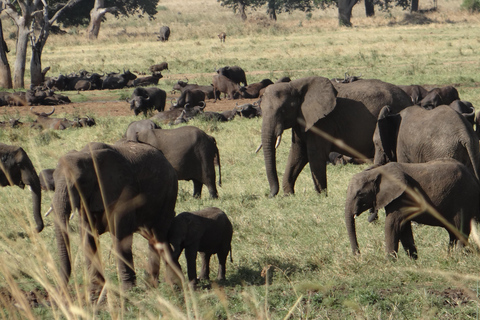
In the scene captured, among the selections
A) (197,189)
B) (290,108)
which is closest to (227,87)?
(197,189)

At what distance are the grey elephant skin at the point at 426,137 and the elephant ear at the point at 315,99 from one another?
122 centimetres

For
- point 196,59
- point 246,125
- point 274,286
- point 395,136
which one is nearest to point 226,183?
point 395,136

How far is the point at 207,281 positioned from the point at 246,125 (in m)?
10.1

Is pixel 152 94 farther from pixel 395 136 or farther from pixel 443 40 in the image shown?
pixel 443 40

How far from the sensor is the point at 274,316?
5.48 metres

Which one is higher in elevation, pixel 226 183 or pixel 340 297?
pixel 340 297

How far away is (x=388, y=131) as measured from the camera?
9758mm

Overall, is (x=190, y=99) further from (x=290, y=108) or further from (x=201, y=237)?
(x=201, y=237)

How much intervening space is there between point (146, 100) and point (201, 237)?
1300 centimetres

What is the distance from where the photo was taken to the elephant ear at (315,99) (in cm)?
1091

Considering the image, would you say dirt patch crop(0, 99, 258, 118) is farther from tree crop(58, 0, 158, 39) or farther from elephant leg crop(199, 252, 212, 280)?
tree crop(58, 0, 158, 39)

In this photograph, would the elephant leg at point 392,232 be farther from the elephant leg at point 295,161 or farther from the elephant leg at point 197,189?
the elephant leg at point 197,189

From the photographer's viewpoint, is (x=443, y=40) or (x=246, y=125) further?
(x=443, y=40)

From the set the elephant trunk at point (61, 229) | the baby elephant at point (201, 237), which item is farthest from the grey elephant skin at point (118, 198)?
the baby elephant at point (201, 237)
